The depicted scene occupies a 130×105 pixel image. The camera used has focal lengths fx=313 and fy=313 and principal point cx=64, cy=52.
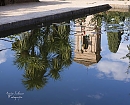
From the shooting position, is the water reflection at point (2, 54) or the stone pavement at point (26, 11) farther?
the stone pavement at point (26, 11)

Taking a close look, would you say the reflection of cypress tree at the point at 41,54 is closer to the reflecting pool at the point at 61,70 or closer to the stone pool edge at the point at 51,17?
the reflecting pool at the point at 61,70

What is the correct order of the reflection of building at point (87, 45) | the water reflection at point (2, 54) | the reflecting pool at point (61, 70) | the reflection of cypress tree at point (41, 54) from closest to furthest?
1. the reflecting pool at point (61, 70)
2. the reflection of cypress tree at point (41, 54)
3. the water reflection at point (2, 54)
4. the reflection of building at point (87, 45)

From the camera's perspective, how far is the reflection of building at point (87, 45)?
6398 millimetres

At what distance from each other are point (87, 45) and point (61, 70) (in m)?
3.76

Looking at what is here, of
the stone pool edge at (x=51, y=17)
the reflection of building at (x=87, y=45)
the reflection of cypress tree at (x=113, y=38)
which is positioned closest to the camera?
the reflection of building at (x=87, y=45)

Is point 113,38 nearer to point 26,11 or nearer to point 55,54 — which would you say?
point 55,54

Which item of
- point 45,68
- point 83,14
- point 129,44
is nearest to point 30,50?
point 45,68

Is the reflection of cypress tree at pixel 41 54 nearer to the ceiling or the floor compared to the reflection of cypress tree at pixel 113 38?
nearer to the ceiling

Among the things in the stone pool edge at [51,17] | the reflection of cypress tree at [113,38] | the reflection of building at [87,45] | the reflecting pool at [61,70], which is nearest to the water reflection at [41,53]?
the reflecting pool at [61,70]

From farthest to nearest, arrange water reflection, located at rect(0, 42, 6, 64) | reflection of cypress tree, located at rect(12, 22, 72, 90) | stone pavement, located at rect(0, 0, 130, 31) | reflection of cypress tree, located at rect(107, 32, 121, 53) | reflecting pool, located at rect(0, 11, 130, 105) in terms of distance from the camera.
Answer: stone pavement, located at rect(0, 0, 130, 31) < reflection of cypress tree, located at rect(107, 32, 121, 53) < water reflection, located at rect(0, 42, 6, 64) < reflection of cypress tree, located at rect(12, 22, 72, 90) < reflecting pool, located at rect(0, 11, 130, 105)

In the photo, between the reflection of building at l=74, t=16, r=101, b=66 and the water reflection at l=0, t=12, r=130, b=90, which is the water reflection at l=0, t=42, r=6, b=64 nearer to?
the water reflection at l=0, t=12, r=130, b=90

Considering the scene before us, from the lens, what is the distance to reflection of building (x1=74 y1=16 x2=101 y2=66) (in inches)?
252

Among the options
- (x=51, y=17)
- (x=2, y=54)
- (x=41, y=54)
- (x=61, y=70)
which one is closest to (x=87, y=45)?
(x=51, y=17)

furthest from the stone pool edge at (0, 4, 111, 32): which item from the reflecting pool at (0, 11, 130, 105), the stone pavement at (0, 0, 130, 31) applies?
the reflecting pool at (0, 11, 130, 105)
